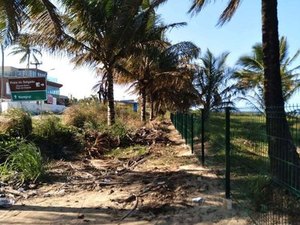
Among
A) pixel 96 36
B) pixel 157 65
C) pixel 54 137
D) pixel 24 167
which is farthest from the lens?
pixel 157 65

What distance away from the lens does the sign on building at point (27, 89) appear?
19.5m

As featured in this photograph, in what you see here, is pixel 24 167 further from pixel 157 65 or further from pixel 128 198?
pixel 157 65

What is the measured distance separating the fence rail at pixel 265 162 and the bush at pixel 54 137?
28.8 feet

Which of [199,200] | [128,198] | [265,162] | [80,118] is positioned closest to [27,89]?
[80,118]

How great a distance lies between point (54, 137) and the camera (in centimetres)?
1736

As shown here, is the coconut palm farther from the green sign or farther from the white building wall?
the green sign

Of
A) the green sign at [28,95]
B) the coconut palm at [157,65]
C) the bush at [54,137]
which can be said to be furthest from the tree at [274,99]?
the coconut palm at [157,65]

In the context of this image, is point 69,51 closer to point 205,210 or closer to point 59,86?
point 205,210

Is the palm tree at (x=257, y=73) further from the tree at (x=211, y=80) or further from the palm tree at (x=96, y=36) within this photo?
the palm tree at (x=96, y=36)

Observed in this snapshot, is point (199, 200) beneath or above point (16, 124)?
beneath

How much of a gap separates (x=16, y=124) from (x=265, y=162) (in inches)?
488

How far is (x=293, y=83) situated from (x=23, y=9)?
31706 mm

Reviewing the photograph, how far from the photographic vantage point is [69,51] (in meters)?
23.2

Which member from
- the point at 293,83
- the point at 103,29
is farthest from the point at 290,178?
the point at 293,83
